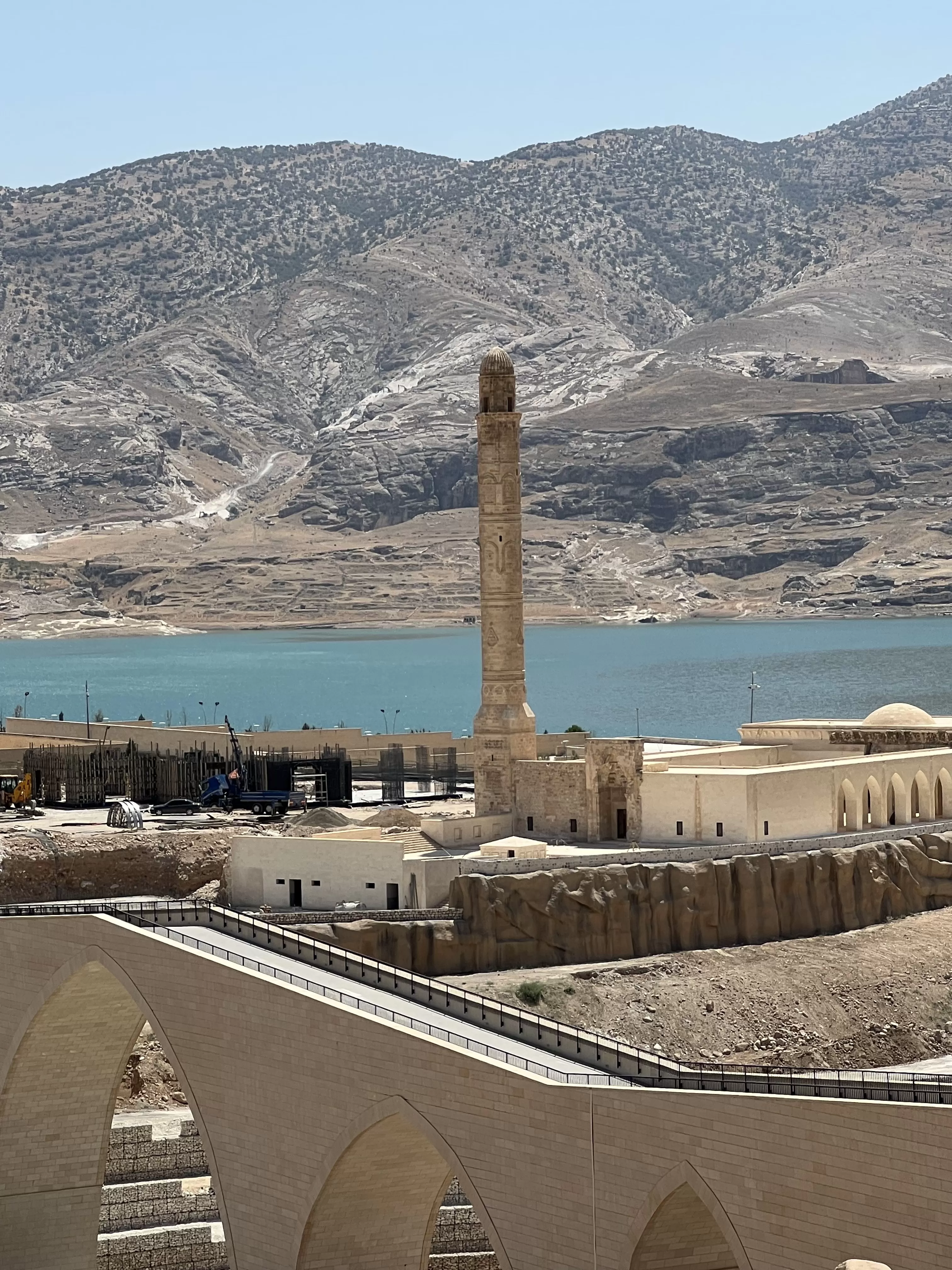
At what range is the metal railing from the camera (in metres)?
21.8

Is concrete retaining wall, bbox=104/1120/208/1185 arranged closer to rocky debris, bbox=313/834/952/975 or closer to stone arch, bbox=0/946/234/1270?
stone arch, bbox=0/946/234/1270

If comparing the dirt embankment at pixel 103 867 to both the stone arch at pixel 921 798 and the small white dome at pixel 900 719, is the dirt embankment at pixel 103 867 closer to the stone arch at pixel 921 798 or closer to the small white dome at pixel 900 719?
the stone arch at pixel 921 798

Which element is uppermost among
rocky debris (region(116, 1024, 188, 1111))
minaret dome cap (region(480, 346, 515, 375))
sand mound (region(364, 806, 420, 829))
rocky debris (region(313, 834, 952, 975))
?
minaret dome cap (region(480, 346, 515, 375))

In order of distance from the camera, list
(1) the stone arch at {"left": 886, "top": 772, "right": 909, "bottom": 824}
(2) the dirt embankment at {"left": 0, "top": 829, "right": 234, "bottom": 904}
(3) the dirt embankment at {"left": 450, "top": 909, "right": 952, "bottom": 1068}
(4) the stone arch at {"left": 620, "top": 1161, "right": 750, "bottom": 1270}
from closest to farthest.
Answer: (4) the stone arch at {"left": 620, "top": 1161, "right": 750, "bottom": 1270} → (3) the dirt embankment at {"left": 450, "top": 909, "right": 952, "bottom": 1068} → (2) the dirt embankment at {"left": 0, "top": 829, "right": 234, "bottom": 904} → (1) the stone arch at {"left": 886, "top": 772, "right": 909, "bottom": 824}

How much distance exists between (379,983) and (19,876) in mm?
13923

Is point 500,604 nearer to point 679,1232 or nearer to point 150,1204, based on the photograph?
point 150,1204

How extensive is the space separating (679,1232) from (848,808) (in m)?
21.1

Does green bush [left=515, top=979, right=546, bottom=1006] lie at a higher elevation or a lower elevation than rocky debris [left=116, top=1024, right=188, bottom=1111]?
higher


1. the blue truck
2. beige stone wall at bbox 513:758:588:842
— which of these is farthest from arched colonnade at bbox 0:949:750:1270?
the blue truck

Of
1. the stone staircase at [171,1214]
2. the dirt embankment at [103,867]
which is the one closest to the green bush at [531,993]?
the stone staircase at [171,1214]

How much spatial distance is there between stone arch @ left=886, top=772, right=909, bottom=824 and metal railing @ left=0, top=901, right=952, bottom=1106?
15.4 m

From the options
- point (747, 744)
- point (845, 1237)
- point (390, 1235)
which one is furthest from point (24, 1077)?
point (747, 744)

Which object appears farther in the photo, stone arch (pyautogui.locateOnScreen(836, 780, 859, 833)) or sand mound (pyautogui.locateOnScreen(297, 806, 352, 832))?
stone arch (pyautogui.locateOnScreen(836, 780, 859, 833))

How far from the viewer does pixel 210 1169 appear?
27.8 m
